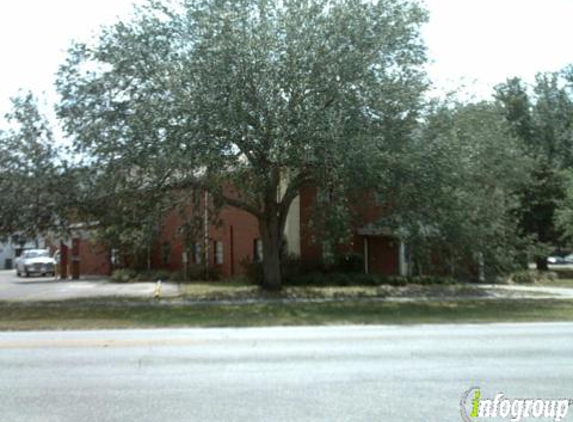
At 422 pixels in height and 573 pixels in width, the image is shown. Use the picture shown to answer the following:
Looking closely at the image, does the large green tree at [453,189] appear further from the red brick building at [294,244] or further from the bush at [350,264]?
the bush at [350,264]

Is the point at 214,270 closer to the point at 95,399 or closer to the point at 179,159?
the point at 179,159

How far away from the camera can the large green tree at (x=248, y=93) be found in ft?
63.9

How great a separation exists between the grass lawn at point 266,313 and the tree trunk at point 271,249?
4480 millimetres

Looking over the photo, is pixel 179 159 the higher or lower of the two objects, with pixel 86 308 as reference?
higher

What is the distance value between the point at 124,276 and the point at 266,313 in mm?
18027

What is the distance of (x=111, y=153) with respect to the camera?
70.4 feet

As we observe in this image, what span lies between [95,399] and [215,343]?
185 inches

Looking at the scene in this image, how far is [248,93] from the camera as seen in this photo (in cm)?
1969

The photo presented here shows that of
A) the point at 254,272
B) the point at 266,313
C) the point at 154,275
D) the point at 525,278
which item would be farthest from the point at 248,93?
the point at 525,278

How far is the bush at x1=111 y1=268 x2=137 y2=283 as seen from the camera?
3422 centimetres

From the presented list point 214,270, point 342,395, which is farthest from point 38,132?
point 342,395

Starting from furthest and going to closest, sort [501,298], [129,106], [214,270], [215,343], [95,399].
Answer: [214,270] → [501,298] → [129,106] → [215,343] → [95,399]
